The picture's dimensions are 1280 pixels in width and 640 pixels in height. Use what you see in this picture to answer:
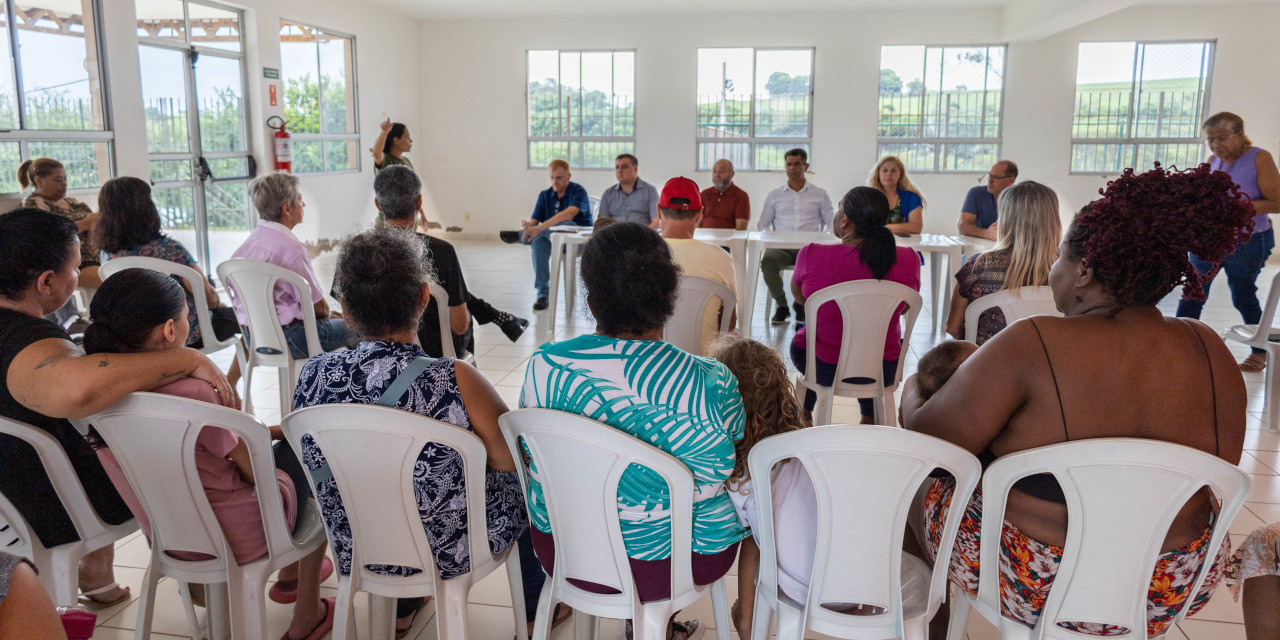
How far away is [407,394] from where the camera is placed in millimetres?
1578

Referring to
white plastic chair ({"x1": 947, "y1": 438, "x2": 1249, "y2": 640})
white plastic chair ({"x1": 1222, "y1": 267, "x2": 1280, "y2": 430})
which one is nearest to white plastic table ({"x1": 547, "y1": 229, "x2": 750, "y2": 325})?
white plastic chair ({"x1": 1222, "y1": 267, "x2": 1280, "y2": 430})

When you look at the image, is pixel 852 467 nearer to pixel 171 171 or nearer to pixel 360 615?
pixel 360 615

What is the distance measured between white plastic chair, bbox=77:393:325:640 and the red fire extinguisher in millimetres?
6584

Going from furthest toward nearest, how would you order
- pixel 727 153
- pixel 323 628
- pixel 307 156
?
1. pixel 727 153
2. pixel 307 156
3. pixel 323 628

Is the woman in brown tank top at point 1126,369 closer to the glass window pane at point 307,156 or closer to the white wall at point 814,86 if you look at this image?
the glass window pane at point 307,156

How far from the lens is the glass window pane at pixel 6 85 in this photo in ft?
16.4

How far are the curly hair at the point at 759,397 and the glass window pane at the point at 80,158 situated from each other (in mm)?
5512

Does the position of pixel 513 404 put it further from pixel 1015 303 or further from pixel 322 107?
pixel 322 107

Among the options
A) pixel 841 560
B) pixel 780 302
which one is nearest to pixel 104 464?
pixel 841 560

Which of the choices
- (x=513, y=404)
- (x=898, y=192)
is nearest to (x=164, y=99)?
(x=513, y=404)

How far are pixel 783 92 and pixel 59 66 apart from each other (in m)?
7.26

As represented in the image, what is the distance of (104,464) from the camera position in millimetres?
1697

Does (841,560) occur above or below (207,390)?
below

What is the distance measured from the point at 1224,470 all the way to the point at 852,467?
1.89 ft
